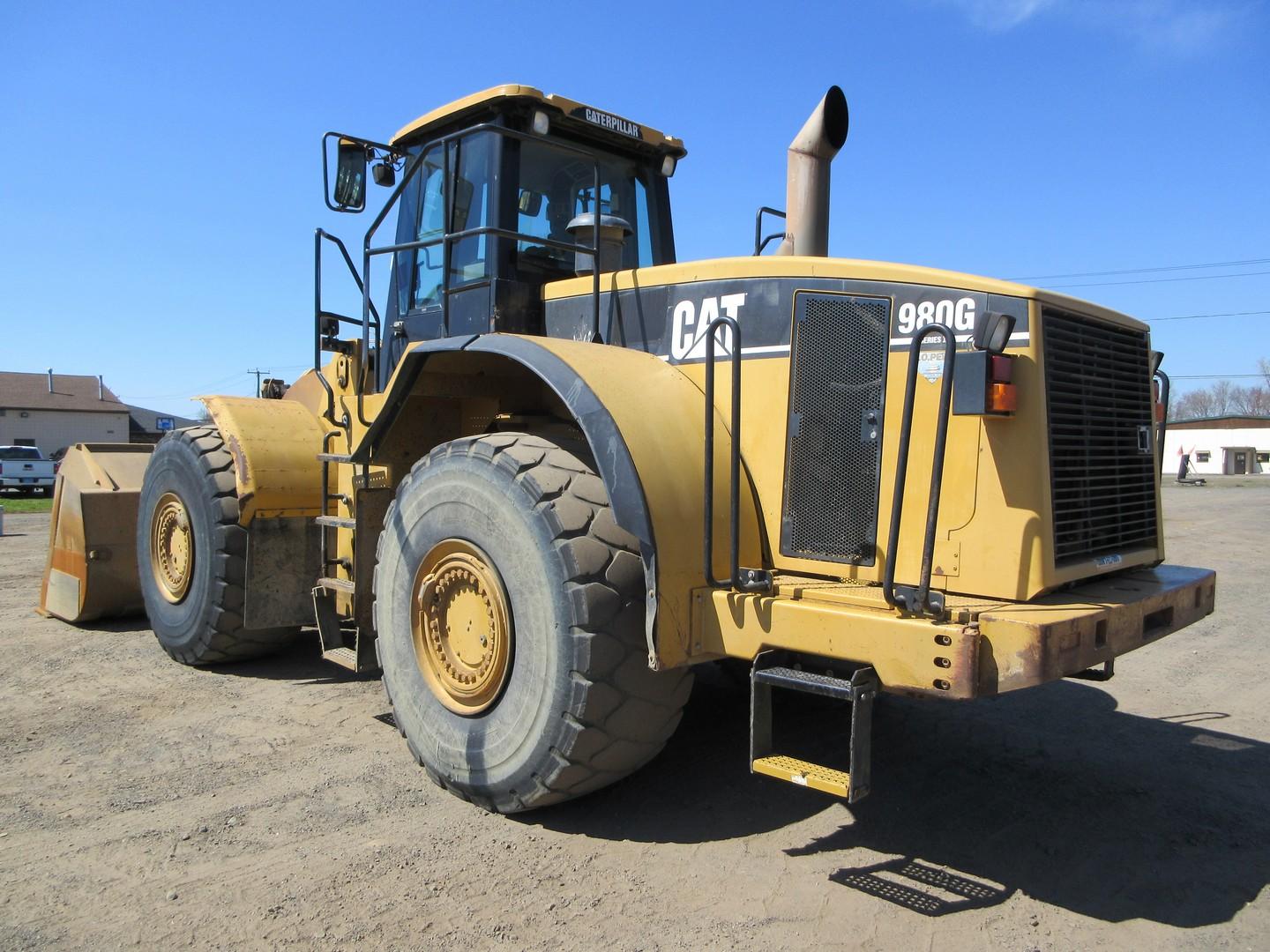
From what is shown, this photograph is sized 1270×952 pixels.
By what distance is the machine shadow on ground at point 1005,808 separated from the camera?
3342 millimetres

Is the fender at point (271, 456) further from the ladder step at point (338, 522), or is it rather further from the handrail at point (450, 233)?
the handrail at point (450, 233)

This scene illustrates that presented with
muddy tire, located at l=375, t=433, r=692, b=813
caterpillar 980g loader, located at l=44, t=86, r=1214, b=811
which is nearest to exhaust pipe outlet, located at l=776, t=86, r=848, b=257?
caterpillar 980g loader, located at l=44, t=86, r=1214, b=811

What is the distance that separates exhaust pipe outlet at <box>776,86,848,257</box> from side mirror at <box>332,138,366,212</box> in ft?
7.86

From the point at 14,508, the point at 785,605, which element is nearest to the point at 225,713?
the point at 785,605

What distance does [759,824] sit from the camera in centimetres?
381

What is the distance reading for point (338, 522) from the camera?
17.4 feet

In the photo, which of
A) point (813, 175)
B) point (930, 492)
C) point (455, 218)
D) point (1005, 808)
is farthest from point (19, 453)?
point (930, 492)

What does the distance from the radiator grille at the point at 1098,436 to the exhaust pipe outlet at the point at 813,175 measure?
4.59ft

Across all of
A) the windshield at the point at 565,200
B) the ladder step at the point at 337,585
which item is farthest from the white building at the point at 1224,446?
the ladder step at the point at 337,585

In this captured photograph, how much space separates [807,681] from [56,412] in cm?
5888

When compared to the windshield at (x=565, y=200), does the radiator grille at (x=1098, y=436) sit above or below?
below

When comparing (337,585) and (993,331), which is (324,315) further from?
(993,331)

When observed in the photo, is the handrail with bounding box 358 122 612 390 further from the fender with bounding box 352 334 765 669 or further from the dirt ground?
the dirt ground

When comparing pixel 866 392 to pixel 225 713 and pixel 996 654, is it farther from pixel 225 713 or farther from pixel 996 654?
pixel 225 713
